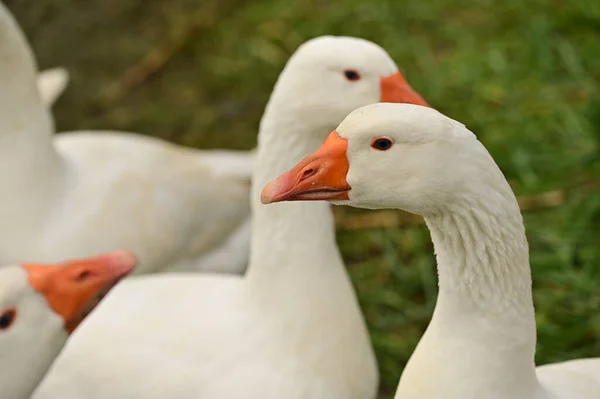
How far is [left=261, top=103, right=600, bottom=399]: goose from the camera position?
169 centimetres

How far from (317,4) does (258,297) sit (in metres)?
3.01

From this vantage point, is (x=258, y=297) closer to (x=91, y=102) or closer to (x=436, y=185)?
(x=436, y=185)

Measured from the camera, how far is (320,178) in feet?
5.79

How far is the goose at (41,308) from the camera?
2.10m

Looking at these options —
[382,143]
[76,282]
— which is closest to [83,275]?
[76,282]

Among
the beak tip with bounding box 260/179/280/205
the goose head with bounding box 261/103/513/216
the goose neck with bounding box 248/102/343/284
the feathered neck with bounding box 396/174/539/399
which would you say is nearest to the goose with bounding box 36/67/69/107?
the goose neck with bounding box 248/102/343/284

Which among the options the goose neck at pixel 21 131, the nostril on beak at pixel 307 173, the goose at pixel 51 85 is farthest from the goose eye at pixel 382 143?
the goose at pixel 51 85

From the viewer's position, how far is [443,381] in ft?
6.06

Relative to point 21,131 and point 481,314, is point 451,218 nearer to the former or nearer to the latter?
point 481,314

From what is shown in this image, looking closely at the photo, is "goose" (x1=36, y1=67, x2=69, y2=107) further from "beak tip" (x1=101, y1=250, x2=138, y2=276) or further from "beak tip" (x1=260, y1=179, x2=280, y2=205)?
"beak tip" (x1=260, y1=179, x2=280, y2=205)

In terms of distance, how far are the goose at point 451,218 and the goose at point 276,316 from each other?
541 millimetres

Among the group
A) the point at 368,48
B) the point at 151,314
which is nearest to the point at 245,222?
the point at 151,314

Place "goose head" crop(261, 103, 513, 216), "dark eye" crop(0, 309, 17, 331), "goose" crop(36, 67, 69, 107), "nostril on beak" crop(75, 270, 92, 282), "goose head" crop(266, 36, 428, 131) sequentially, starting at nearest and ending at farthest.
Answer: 1. "goose head" crop(261, 103, 513, 216)
2. "dark eye" crop(0, 309, 17, 331)
3. "nostril on beak" crop(75, 270, 92, 282)
4. "goose head" crop(266, 36, 428, 131)
5. "goose" crop(36, 67, 69, 107)

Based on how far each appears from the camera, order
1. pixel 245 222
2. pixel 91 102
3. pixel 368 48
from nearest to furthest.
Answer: pixel 368 48
pixel 245 222
pixel 91 102
